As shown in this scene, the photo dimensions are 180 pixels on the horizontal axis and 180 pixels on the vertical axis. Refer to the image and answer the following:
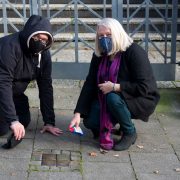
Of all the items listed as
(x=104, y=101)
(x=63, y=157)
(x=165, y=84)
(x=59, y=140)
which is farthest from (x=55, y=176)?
(x=165, y=84)

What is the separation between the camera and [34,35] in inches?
164

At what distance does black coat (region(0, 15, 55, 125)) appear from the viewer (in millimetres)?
4152

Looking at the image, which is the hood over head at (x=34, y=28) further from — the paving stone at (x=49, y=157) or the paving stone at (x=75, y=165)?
the paving stone at (x=75, y=165)

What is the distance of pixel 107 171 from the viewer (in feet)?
13.1

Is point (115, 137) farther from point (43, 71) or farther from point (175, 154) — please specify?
point (43, 71)

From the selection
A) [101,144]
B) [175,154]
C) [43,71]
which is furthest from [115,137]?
[43,71]

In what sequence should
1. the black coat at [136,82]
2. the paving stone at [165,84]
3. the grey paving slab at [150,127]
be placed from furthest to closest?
1. the paving stone at [165,84]
2. the grey paving slab at [150,127]
3. the black coat at [136,82]

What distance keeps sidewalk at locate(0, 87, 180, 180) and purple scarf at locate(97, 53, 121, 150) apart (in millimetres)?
113

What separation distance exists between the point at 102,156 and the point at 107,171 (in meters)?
0.30

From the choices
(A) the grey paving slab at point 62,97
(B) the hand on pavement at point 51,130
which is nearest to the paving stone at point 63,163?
(B) the hand on pavement at point 51,130

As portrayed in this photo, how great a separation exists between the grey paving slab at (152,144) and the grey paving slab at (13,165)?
1011 mm

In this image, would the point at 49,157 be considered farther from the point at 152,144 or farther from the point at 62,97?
the point at 62,97

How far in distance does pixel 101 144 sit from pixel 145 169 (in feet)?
1.76

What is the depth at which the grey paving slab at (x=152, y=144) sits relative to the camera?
4438mm
